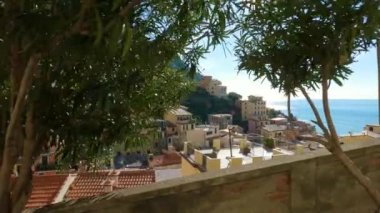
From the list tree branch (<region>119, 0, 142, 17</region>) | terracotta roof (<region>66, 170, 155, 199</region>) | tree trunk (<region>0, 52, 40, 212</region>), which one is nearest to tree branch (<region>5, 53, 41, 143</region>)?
tree trunk (<region>0, 52, 40, 212</region>)

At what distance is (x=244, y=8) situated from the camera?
6.24 feet

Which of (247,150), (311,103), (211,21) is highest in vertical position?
(211,21)

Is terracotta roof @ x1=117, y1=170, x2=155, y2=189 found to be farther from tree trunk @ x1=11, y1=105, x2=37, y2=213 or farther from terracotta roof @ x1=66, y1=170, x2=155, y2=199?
tree trunk @ x1=11, y1=105, x2=37, y2=213

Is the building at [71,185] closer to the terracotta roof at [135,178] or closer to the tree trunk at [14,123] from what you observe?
the terracotta roof at [135,178]

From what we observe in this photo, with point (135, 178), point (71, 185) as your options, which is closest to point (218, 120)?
point (135, 178)

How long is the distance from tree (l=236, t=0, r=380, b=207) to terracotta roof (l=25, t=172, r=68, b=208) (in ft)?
19.3

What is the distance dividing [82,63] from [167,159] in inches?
851

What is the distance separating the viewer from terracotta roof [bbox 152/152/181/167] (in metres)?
22.2

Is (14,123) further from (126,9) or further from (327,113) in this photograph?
(327,113)

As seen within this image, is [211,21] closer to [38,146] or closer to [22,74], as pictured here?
[22,74]

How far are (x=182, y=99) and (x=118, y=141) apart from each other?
671 millimetres

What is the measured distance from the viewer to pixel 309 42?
6.51ft

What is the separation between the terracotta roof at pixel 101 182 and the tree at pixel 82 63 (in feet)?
15.1

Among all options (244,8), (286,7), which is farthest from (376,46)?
(244,8)
